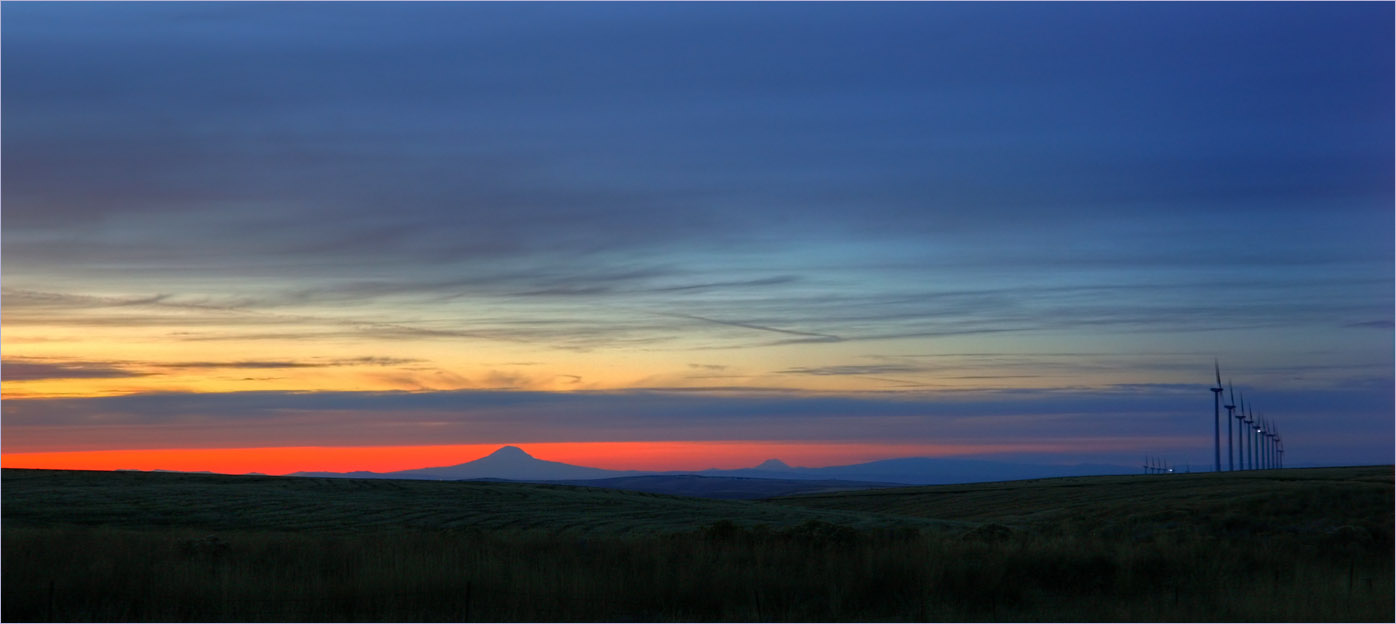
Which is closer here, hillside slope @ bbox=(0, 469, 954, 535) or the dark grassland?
the dark grassland

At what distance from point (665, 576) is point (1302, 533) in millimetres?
26105

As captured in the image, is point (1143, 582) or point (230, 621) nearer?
point (230, 621)

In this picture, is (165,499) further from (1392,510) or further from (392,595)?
(1392,510)

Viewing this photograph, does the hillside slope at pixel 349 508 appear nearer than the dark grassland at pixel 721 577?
No

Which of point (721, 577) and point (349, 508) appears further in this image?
point (349, 508)

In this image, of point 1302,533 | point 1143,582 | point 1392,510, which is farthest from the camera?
point 1392,510

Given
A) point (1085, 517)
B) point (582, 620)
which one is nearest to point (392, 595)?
point (582, 620)

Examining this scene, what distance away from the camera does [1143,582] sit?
93.2 feet

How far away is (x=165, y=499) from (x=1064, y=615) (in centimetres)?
4903

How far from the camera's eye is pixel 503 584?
2559cm

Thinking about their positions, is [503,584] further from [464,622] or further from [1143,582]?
[1143,582]

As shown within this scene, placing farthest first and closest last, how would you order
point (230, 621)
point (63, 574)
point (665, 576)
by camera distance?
point (665, 576)
point (63, 574)
point (230, 621)

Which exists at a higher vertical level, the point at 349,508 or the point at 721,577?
the point at 721,577

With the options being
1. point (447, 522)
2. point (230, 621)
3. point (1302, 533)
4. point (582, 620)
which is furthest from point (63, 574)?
point (1302, 533)
